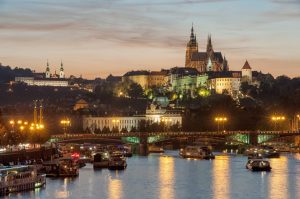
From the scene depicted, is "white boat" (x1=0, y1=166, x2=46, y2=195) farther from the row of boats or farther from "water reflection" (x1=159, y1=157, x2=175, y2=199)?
the row of boats

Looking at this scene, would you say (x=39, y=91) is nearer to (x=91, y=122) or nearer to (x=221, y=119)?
(x=91, y=122)

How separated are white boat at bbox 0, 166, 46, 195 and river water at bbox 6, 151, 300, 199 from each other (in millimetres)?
428

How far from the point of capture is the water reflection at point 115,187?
1815 inches

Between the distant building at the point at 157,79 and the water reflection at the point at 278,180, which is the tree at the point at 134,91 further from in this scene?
the water reflection at the point at 278,180

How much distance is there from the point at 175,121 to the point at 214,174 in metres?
71.1

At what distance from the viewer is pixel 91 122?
134 metres

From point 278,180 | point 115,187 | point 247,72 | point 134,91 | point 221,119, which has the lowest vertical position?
point 115,187

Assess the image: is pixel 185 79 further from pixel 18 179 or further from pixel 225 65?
pixel 18 179

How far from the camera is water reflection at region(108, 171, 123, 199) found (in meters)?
46.1

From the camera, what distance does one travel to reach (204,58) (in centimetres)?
17225

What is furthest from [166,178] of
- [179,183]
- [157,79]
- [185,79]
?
[157,79]

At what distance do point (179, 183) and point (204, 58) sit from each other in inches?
4750

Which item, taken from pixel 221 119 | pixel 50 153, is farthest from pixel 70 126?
pixel 50 153

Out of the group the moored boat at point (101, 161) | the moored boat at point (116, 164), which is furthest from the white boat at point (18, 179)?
the moored boat at point (101, 161)
